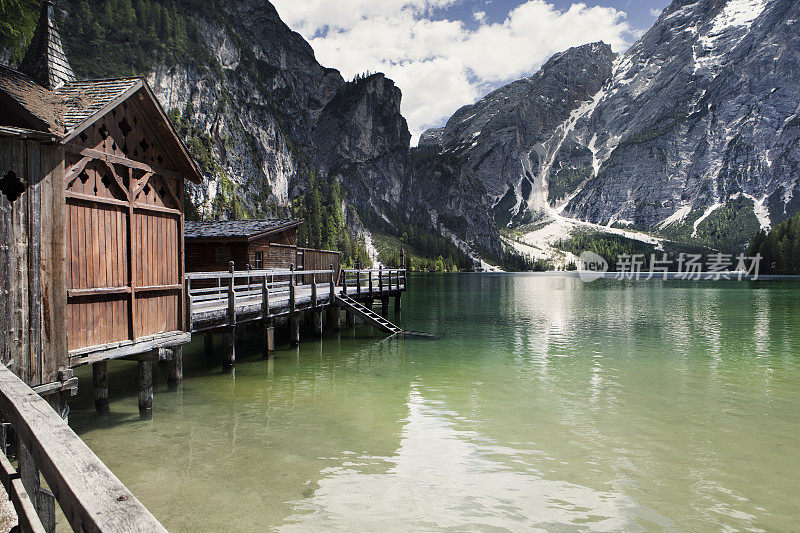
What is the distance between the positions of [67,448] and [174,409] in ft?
Result: 38.7

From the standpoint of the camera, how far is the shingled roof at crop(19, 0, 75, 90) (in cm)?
1135

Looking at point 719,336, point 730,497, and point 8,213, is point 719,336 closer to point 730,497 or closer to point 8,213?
point 730,497

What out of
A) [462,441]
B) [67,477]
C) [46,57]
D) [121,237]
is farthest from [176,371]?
[67,477]

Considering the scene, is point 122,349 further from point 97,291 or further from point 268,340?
point 268,340

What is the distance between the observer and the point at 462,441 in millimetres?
11477

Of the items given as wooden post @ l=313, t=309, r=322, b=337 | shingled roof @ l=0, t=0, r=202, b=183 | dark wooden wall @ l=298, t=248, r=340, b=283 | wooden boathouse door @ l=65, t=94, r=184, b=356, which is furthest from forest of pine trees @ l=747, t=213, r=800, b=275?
shingled roof @ l=0, t=0, r=202, b=183

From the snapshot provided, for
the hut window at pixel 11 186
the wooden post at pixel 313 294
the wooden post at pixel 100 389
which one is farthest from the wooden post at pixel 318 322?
the hut window at pixel 11 186

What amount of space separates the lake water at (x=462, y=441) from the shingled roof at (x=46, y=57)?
8088 mm

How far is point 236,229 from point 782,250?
14930cm

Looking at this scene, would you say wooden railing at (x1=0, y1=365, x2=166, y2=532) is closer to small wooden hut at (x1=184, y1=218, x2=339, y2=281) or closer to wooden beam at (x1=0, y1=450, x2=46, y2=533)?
wooden beam at (x1=0, y1=450, x2=46, y2=533)

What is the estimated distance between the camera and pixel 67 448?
297 cm

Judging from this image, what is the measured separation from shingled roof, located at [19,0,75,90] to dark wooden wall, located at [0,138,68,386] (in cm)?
299

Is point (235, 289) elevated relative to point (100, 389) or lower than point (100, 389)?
elevated

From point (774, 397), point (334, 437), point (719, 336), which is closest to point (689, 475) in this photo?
point (334, 437)
